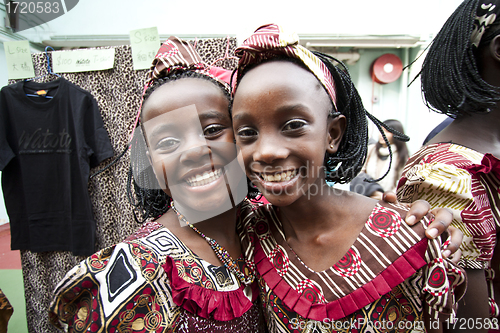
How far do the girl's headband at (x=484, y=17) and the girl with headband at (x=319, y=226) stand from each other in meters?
0.54

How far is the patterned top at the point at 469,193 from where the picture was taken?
0.91 m

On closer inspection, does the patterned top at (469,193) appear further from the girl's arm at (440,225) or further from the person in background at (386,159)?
the person in background at (386,159)

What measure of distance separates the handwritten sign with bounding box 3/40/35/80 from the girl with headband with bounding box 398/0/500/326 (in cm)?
228

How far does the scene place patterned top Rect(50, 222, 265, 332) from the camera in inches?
29.0

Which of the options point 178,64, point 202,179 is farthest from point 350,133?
point 178,64

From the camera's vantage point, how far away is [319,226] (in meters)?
0.92

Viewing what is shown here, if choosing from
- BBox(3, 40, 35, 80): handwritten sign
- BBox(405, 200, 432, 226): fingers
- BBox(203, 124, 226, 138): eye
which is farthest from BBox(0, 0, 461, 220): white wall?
BBox(405, 200, 432, 226): fingers

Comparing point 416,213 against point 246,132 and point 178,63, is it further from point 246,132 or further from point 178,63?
point 178,63

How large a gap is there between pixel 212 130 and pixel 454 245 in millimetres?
802

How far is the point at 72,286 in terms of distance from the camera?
74 centimetres

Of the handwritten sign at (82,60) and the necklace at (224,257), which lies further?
the handwritten sign at (82,60)

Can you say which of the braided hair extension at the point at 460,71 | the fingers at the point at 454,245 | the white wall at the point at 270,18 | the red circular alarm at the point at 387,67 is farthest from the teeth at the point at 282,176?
the red circular alarm at the point at 387,67

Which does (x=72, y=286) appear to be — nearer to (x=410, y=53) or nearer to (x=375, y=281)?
(x=375, y=281)

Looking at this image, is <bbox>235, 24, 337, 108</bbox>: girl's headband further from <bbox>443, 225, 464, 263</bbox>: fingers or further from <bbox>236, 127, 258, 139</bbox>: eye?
<bbox>443, 225, 464, 263</bbox>: fingers
